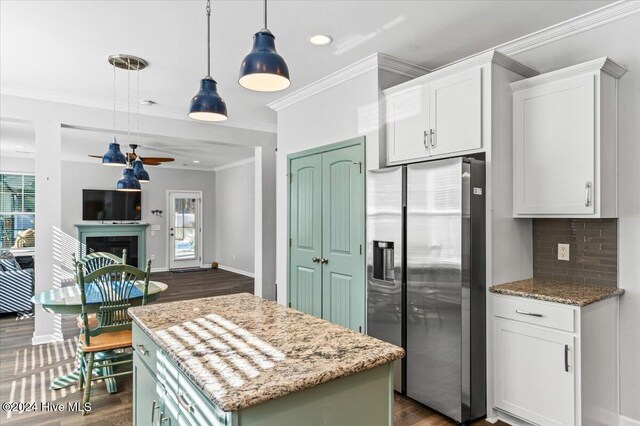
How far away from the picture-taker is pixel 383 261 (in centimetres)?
318

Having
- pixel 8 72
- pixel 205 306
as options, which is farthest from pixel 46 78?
pixel 205 306

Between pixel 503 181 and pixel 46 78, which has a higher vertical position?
pixel 46 78

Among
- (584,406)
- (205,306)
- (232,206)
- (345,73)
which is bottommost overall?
(584,406)

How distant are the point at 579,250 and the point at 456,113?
1.29 m

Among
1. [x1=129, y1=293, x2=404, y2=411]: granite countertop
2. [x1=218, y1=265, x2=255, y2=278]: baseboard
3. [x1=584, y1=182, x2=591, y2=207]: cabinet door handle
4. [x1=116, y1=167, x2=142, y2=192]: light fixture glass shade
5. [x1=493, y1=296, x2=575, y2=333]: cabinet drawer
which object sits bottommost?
[x1=218, y1=265, x2=255, y2=278]: baseboard

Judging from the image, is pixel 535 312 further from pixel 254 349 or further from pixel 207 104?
pixel 207 104

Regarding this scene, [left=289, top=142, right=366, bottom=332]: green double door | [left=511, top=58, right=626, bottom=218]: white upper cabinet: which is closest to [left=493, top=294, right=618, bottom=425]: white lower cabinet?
[left=511, top=58, right=626, bottom=218]: white upper cabinet

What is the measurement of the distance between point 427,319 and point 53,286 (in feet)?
13.3

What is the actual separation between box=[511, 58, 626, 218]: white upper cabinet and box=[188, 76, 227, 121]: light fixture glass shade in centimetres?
207

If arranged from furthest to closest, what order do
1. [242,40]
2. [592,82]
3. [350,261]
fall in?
[350,261] < [242,40] < [592,82]

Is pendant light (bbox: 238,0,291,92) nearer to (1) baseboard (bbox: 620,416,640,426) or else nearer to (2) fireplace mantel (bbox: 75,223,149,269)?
(1) baseboard (bbox: 620,416,640,426)

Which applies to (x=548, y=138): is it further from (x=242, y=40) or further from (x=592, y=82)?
(x=242, y=40)

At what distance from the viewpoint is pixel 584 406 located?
2.27m

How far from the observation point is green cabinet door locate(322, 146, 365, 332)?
11.6 feet
